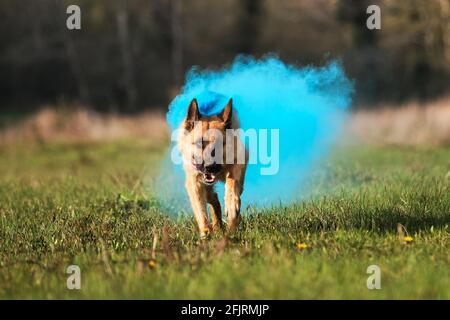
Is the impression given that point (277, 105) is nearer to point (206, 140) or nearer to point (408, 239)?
point (206, 140)

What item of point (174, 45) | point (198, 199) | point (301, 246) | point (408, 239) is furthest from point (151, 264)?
point (174, 45)

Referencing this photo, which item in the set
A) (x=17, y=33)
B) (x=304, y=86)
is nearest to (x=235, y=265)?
(x=304, y=86)

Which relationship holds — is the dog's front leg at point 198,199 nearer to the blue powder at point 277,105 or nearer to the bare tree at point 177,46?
the blue powder at point 277,105

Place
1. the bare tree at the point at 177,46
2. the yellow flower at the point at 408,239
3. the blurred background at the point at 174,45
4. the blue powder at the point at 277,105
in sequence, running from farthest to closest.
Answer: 1. the bare tree at the point at 177,46
2. the blurred background at the point at 174,45
3. the blue powder at the point at 277,105
4. the yellow flower at the point at 408,239

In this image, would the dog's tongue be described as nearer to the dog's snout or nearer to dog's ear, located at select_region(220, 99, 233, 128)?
the dog's snout

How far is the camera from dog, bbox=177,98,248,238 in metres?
7.53

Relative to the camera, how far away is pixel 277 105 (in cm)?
1009

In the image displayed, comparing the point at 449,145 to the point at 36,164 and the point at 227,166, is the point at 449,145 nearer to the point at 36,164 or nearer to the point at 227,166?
the point at 36,164

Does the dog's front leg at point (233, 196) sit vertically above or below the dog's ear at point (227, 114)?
below

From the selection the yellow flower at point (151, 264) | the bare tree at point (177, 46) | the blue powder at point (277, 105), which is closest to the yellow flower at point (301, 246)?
the yellow flower at point (151, 264)

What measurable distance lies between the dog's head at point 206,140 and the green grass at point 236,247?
66cm

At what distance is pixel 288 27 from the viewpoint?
48.6 m

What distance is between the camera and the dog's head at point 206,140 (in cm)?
753
